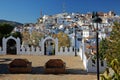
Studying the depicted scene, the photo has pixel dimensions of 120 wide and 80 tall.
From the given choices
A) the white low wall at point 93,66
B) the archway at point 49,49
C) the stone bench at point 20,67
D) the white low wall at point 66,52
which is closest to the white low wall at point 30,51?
the archway at point 49,49

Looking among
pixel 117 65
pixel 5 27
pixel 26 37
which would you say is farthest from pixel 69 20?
pixel 117 65

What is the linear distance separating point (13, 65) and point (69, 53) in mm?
15053

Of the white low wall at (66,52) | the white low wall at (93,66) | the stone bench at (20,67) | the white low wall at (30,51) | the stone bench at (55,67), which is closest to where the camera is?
the stone bench at (55,67)

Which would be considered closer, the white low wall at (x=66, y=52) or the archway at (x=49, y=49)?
the white low wall at (x=66, y=52)

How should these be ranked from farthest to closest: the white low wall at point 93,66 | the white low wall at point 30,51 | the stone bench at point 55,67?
the white low wall at point 30,51 → the white low wall at point 93,66 → the stone bench at point 55,67

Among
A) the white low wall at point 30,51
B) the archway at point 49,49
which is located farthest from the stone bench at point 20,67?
the archway at point 49,49

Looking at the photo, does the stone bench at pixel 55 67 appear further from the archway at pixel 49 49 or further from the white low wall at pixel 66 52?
the archway at pixel 49 49

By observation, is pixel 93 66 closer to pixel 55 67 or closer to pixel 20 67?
pixel 55 67

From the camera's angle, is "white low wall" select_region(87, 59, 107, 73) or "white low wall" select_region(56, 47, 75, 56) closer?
"white low wall" select_region(87, 59, 107, 73)

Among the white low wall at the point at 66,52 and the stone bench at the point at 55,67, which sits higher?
the white low wall at the point at 66,52

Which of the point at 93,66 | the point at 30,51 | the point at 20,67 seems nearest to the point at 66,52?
the point at 30,51

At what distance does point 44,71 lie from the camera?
22.3m

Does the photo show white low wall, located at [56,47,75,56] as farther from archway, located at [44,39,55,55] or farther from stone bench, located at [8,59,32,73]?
stone bench, located at [8,59,32,73]

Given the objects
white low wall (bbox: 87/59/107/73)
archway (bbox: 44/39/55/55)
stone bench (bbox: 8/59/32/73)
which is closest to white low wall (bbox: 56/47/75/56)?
archway (bbox: 44/39/55/55)
